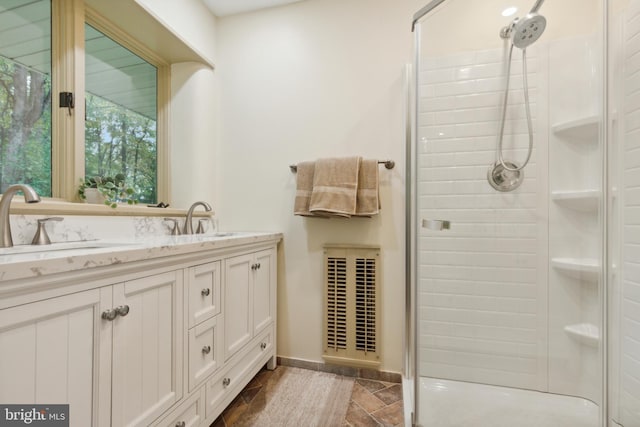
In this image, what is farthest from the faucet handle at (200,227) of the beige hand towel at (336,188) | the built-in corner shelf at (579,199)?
the built-in corner shelf at (579,199)

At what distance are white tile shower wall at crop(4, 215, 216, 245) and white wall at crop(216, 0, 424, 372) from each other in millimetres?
510

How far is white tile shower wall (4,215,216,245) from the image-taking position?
1.11m

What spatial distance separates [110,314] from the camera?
84cm

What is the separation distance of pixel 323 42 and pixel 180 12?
0.87m

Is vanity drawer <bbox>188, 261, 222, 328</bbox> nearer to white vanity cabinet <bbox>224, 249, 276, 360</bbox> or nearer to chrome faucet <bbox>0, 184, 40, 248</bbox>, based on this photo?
white vanity cabinet <bbox>224, 249, 276, 360</bbox>

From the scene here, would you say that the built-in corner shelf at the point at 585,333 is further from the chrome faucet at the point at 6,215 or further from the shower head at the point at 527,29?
the chrome faucet at the point at 6,215

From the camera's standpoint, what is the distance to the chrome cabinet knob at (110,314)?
83 cm

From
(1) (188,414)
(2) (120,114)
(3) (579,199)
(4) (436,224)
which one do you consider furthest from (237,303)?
(3) (579,199)

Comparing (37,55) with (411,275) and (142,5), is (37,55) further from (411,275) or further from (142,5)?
(411,275)

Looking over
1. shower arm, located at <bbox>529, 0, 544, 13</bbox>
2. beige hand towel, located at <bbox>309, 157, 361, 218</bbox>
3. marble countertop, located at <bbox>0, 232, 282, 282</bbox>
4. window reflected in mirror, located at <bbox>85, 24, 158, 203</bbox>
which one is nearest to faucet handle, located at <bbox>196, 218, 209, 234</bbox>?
window reflected in mirror, located at <bbox>85, 24, 158, 203</bbox>

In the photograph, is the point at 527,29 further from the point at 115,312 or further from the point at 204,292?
the point at 115,312

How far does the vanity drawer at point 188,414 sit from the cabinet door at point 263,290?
18.8 inches

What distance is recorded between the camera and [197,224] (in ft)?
6.57

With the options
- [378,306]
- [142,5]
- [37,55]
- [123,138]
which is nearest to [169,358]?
[378,306]
